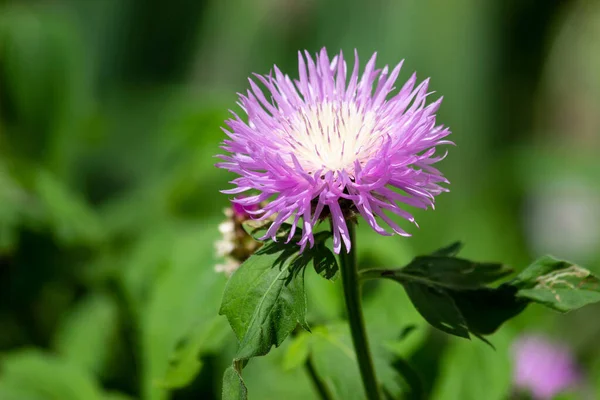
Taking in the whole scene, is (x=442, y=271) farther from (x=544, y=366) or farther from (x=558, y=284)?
(x=544, y=366)

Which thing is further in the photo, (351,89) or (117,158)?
(117,158)

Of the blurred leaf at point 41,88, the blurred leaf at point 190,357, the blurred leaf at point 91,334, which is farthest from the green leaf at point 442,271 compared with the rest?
the blurred leaf at point 41,88

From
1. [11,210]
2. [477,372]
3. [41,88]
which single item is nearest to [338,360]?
[477,372]

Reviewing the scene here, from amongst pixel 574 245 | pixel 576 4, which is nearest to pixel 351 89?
pixel 574 245

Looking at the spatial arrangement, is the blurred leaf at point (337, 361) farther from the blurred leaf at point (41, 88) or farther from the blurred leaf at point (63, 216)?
the blurred leaf at point (41, 88)

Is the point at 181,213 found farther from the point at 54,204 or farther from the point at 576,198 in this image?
the point at 576,198

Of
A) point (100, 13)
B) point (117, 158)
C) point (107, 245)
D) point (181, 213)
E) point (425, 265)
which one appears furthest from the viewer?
point (100, 13)
